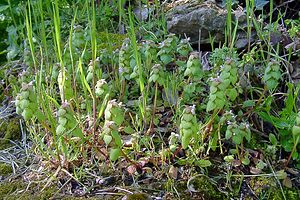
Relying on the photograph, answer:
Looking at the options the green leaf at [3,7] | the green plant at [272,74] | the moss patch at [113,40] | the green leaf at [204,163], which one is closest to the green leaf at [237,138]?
the green leaf at [204,163]

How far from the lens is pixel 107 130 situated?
1.48 m

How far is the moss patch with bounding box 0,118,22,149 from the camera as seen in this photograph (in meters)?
1.92

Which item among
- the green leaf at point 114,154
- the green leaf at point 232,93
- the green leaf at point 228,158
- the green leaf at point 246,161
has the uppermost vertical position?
the green leaf at point 232,93

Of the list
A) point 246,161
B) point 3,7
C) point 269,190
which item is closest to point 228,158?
point 246,161

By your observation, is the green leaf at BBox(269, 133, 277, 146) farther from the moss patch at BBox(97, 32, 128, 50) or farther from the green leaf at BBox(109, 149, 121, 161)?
the moss patch at BBox(97, 32, 128, 50)

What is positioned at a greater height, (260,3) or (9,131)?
(260,3)

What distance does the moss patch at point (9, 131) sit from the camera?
1924mm

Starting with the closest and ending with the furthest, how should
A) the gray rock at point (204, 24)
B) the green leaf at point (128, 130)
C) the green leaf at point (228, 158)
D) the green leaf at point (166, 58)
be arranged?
the green leaf at point (228, 158) → the green leaf at point (128, 130) → the green leaf at point (166, 58) → the gray rock at point (204, 24)

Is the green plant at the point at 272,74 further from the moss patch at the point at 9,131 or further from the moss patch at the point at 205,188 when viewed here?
the moss patch at the point at 9,131

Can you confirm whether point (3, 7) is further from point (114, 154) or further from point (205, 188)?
point (205, 188)

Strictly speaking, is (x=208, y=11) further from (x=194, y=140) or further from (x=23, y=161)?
(x=23, y=161)

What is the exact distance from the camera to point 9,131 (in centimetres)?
196

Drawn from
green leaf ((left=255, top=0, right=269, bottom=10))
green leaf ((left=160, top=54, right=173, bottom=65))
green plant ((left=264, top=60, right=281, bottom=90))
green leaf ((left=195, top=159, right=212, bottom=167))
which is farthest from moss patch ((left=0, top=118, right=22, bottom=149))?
green leaf ((left=255, top=0, right=269, bottom=10))

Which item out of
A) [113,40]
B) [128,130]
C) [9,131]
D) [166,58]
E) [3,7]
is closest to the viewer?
[128,130]
